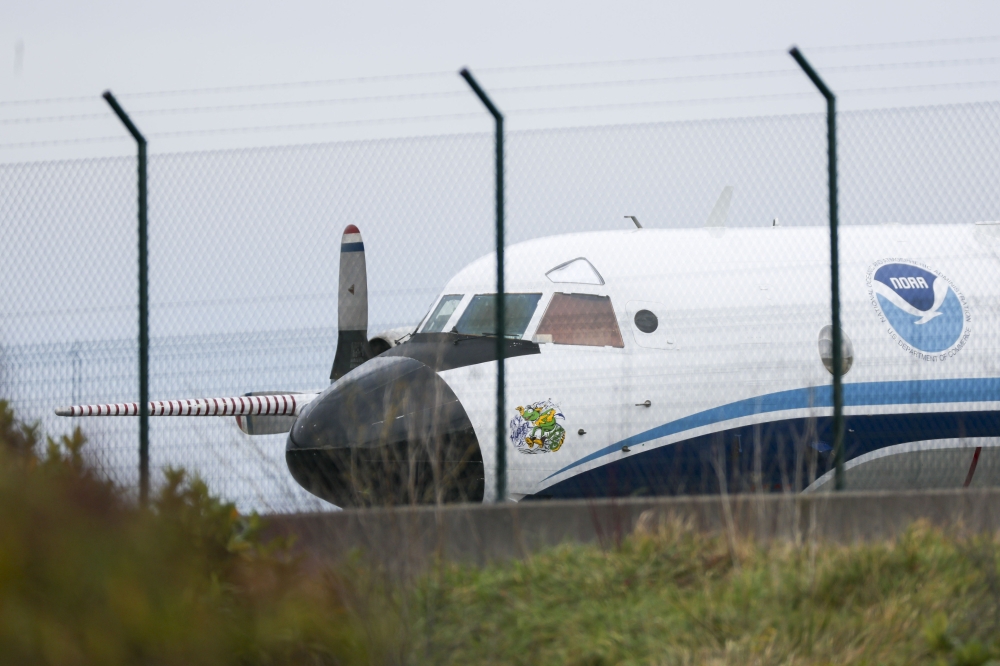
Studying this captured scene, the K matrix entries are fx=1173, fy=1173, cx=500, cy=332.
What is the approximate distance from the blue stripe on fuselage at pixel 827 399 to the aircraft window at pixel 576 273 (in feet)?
5.09

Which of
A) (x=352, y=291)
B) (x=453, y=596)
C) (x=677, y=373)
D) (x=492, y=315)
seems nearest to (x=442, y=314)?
(x=492, y=315)

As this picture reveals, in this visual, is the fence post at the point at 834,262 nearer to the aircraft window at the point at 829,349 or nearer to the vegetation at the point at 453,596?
the vegetation at the point at 453,596

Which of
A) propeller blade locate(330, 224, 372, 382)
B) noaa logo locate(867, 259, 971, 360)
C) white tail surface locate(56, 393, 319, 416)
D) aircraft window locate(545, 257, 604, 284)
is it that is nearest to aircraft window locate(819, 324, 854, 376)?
noaa logo locate(867, 259, 971, 360)

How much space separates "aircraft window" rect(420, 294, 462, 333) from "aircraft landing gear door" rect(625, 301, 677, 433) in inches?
56.6

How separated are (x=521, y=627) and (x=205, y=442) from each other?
7.24 ft

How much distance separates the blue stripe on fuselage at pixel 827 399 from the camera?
8.67 m

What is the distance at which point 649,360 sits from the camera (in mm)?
9102

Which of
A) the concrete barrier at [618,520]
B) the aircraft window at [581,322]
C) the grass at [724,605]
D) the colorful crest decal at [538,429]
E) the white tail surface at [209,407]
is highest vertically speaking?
the aircraft window at [581,322]

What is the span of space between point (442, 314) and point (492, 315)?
43cm

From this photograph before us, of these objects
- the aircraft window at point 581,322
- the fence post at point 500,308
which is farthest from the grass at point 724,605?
the aircraft window at point 581,322

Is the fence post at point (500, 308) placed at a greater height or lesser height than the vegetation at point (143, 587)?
greater

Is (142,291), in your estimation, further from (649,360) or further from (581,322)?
(649,360)

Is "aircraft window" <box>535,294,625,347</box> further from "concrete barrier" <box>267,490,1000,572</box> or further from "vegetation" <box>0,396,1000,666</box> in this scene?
"vegetation" <box>0,396,1000,666</box>

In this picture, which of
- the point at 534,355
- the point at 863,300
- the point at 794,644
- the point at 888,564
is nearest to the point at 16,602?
the point at 794,644
